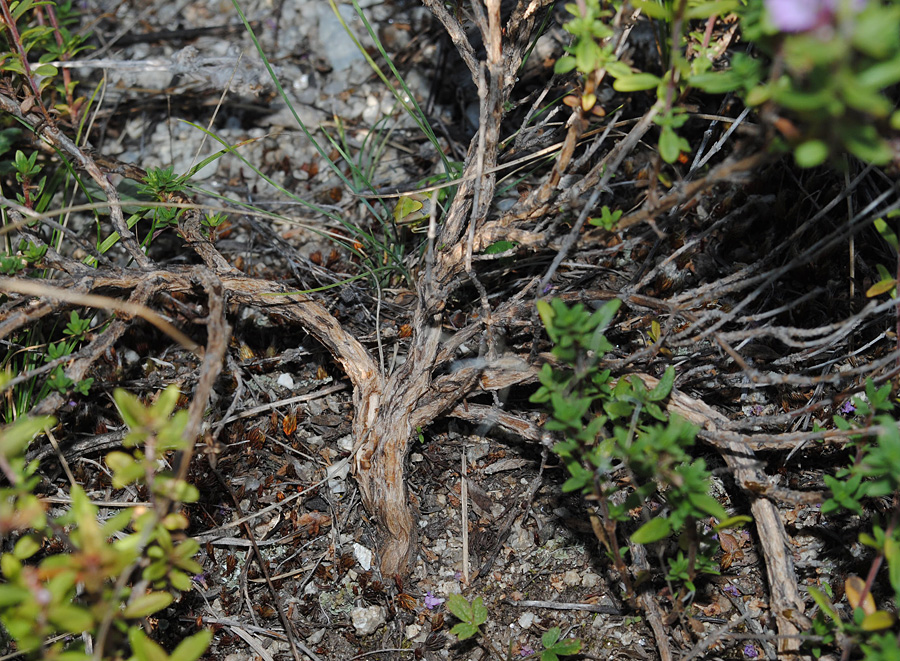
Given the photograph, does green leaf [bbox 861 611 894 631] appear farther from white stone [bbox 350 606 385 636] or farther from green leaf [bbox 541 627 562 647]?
white stone [bbox 350 606 385 636]

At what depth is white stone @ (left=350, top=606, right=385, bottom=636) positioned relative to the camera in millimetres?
2475

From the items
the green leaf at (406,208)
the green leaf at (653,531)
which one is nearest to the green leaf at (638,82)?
the green leaf at (653,531)

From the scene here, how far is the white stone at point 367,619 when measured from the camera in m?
2.47

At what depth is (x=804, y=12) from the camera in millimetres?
1035

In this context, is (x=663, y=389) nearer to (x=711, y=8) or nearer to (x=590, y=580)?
(x=590, y=580)

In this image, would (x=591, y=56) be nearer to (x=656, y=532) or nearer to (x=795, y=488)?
(x=656, y=532)

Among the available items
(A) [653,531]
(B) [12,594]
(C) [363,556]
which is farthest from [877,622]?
(B) [12,594]

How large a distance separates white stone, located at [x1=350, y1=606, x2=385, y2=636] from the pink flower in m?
2.30

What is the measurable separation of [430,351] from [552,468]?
30.4 inches

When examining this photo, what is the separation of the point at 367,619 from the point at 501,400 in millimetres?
998

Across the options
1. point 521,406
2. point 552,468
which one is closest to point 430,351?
point 521,406

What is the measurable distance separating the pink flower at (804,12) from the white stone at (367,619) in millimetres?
2303

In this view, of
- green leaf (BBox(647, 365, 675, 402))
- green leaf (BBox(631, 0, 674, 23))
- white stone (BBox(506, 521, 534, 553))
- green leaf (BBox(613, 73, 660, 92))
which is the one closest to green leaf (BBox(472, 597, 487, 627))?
white stone (BBox(506, 521, 534, 553))

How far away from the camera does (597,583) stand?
2494 mm
